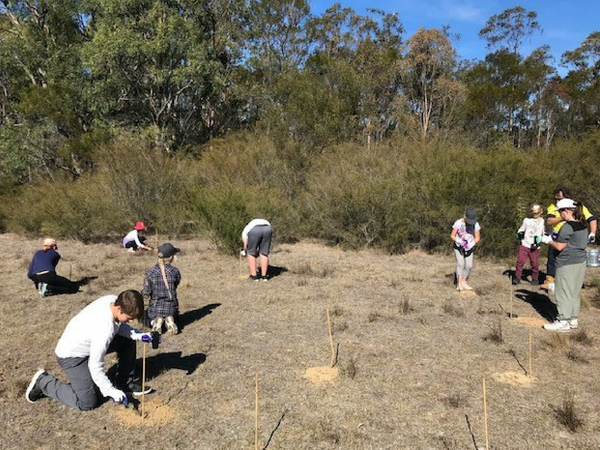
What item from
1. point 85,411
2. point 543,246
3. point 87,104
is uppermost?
point 87,104

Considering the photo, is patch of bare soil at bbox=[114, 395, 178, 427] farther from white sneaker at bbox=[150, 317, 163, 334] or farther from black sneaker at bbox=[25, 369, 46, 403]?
white sneaker at bbox=[150, 317, 163, 334]

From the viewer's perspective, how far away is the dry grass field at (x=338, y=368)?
391 centimetres

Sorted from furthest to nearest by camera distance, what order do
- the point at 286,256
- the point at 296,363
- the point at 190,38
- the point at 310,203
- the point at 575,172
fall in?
the point at 190,38 < the point at 310,203 < the point at 575,172 < the point at 286,256 < the point at 296,363

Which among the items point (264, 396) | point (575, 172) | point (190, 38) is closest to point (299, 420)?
point (264, 396)

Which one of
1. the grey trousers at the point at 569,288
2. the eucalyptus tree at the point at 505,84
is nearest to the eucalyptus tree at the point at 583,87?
the eucalyptus tree at the point at 505,84

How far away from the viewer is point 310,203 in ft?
51.4

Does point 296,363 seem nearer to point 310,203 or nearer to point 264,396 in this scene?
point 264,396

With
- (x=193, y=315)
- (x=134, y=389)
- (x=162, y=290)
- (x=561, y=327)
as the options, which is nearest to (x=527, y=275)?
(x=561, y=327)

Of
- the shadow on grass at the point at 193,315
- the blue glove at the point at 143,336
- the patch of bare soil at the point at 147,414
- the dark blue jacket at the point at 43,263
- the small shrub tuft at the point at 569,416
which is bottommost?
the patch of bare soil at the point at 147,414

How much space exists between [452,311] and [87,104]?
2271cm

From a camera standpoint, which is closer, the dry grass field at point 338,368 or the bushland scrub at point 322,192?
the dry grass field at point 338,368

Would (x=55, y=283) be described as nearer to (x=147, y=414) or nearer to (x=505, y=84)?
(x=147, y=414)

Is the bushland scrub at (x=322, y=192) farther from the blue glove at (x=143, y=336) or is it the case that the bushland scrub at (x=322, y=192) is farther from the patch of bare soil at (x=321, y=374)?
the blue glove at (x=143, y=336)

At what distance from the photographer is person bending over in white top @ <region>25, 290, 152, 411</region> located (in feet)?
12.8
